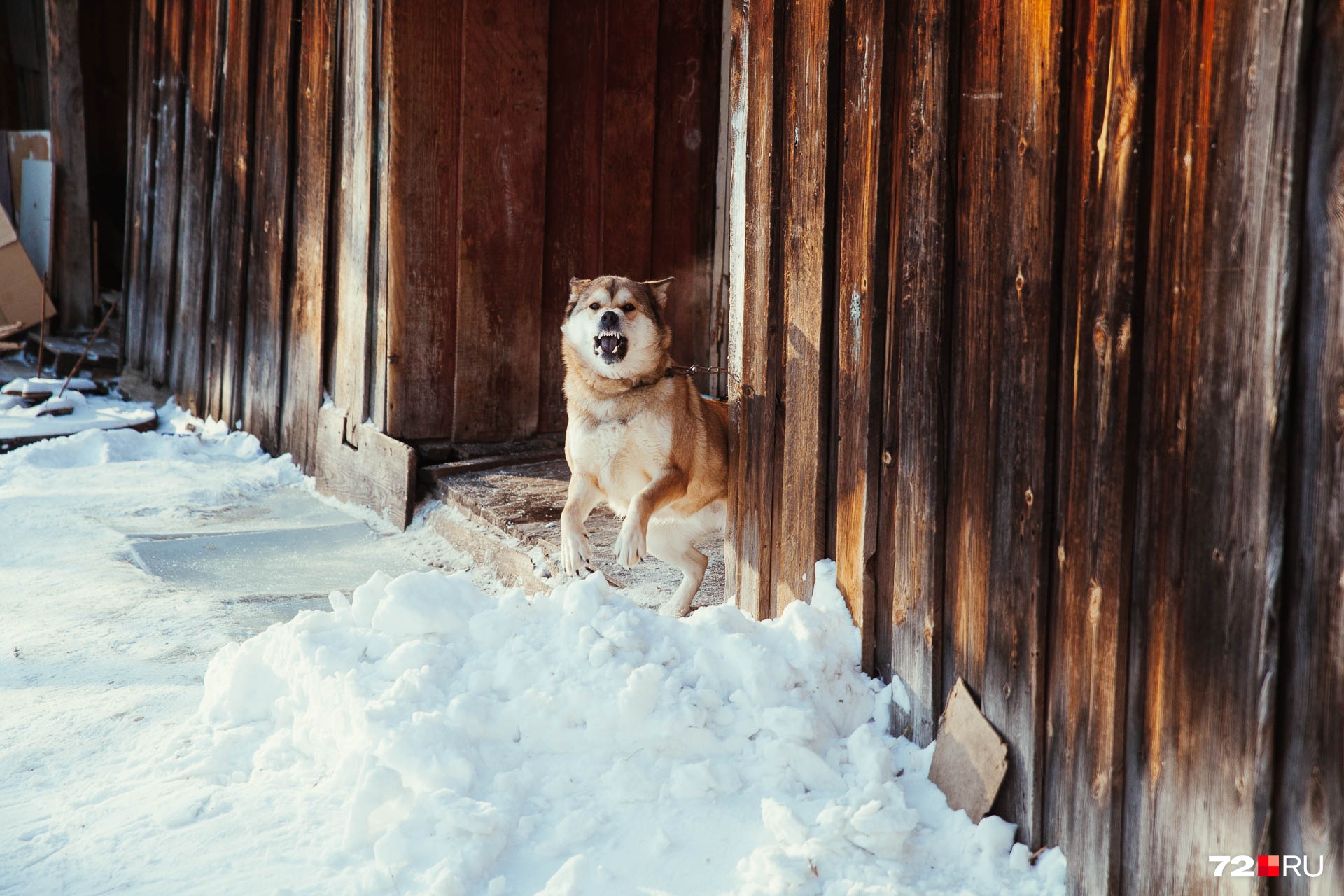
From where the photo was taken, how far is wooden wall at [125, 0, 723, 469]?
6.05 metres

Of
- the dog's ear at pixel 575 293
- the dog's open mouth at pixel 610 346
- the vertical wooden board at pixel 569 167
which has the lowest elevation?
the dog's open mouth at pixel 610 346

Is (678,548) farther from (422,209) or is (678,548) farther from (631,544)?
(422,209)

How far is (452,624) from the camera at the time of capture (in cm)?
317

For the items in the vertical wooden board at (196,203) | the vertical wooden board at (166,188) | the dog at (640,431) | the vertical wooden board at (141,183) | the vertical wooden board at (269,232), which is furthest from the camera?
the vertical wooden board at (141,183)

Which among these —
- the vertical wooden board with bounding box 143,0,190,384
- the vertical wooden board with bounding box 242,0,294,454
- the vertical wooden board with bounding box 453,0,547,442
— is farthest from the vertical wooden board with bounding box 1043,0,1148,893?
the vertical wooden board with bounding box 143,0,190,384

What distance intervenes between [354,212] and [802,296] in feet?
12.6

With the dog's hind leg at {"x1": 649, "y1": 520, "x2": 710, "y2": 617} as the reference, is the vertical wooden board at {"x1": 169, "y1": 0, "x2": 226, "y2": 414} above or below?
above

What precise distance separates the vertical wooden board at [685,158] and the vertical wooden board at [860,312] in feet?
12.2

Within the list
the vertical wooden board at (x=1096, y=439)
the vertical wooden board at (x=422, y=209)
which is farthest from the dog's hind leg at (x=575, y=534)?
the vertical wooden board at (x=1096, y=439)

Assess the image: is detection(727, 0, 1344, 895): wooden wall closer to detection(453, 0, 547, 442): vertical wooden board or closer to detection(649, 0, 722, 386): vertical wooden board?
detection(453, 0, 547, 442): vertical wooden board

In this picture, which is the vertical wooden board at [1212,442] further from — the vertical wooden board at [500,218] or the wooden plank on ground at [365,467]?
the vertical wooden board at [500,218]

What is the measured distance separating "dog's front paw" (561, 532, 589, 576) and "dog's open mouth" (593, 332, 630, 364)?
0.74 metres

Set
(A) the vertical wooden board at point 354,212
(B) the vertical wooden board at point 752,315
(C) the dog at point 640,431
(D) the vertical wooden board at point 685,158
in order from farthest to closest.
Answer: (D) the vertical wooden board at point 685,158, (A) the vertical wooden board at point 354,212, (C) the dog at point 640,431, (B) the vertical wooden board at point 752,315

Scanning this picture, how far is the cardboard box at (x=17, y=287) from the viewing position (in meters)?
10.3
